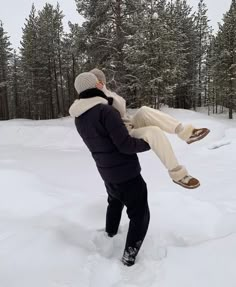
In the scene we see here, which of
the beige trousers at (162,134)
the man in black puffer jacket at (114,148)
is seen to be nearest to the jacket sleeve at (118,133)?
the man in black puffer jacket at (114,148)

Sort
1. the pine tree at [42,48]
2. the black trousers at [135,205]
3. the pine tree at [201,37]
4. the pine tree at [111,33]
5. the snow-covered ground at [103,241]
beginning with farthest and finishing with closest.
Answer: the pine tree at [201,37] < the pine tree at [42,48] < the pine tree at [111,33] < the black trousers at [135,205] < the snow-covered ground at [103,241]

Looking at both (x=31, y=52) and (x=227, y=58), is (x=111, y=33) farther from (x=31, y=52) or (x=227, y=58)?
(x=31, y=52)

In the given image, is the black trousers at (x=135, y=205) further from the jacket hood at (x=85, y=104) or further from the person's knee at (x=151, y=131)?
the jacket hood at (x=85, y=104)

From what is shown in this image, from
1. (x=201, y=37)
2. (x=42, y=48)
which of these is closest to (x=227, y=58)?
(x=201, y=37)

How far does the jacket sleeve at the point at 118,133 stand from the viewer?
2.59 m

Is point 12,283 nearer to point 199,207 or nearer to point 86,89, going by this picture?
point 86,89

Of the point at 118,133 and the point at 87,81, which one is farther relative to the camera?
the point at 87,81

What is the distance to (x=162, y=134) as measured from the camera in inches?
104

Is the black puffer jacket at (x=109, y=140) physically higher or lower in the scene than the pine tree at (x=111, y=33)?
lower

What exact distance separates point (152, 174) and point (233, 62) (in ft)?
74.3

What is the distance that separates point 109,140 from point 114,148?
0.28 feet

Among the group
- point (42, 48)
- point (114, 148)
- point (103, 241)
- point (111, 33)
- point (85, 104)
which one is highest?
point (42, 48)

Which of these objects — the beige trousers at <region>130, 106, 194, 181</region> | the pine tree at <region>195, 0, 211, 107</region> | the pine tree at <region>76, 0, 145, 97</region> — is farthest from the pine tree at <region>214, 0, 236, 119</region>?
the beige trousers at <region>130, 106, 194, 181</region>

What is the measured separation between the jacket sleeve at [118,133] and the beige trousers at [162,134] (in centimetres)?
12
